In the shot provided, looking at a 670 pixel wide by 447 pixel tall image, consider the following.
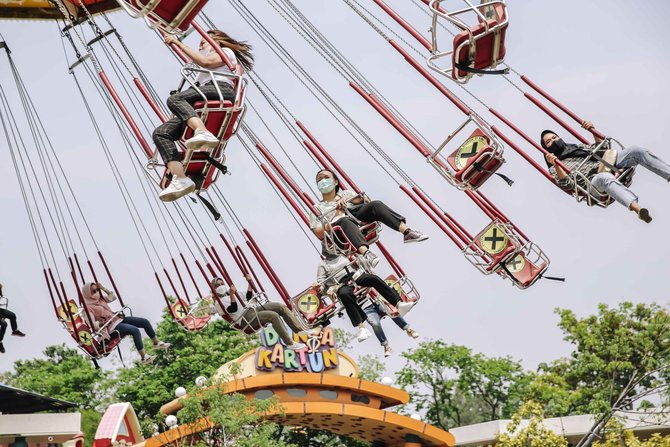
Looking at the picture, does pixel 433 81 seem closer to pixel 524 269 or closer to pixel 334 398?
pixel 524 269

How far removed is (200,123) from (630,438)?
13265mm

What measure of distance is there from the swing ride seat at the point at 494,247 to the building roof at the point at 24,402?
14.1 m

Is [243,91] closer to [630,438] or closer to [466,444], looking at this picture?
[630,438]

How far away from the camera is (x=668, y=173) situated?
37.3ft

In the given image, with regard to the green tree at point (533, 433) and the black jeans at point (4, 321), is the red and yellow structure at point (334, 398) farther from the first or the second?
the black jeans at point (4, 321)

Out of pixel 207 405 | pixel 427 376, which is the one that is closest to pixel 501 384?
pixel 427 376

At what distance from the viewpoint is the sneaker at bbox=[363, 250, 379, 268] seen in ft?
39.8

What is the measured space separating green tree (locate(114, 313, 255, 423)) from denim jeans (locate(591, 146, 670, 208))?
28.6m

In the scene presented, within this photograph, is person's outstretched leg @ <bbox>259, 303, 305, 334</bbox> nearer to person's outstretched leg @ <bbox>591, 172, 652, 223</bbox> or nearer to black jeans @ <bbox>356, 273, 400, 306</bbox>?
black jeans @ <bbox>356, 273, 400, 306</bbox>

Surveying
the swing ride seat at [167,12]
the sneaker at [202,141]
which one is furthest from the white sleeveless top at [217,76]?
the sneaker at [202,141]

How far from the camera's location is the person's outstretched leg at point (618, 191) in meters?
11.2

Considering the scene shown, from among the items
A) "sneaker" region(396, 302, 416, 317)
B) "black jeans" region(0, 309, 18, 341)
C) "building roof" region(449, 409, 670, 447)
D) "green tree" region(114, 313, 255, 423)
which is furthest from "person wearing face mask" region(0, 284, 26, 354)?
"green tree" region(114, 313, 255, 423)

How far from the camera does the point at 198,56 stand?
1027 centimetres

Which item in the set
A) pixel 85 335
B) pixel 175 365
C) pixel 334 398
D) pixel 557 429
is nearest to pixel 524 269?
pixel 85 335
